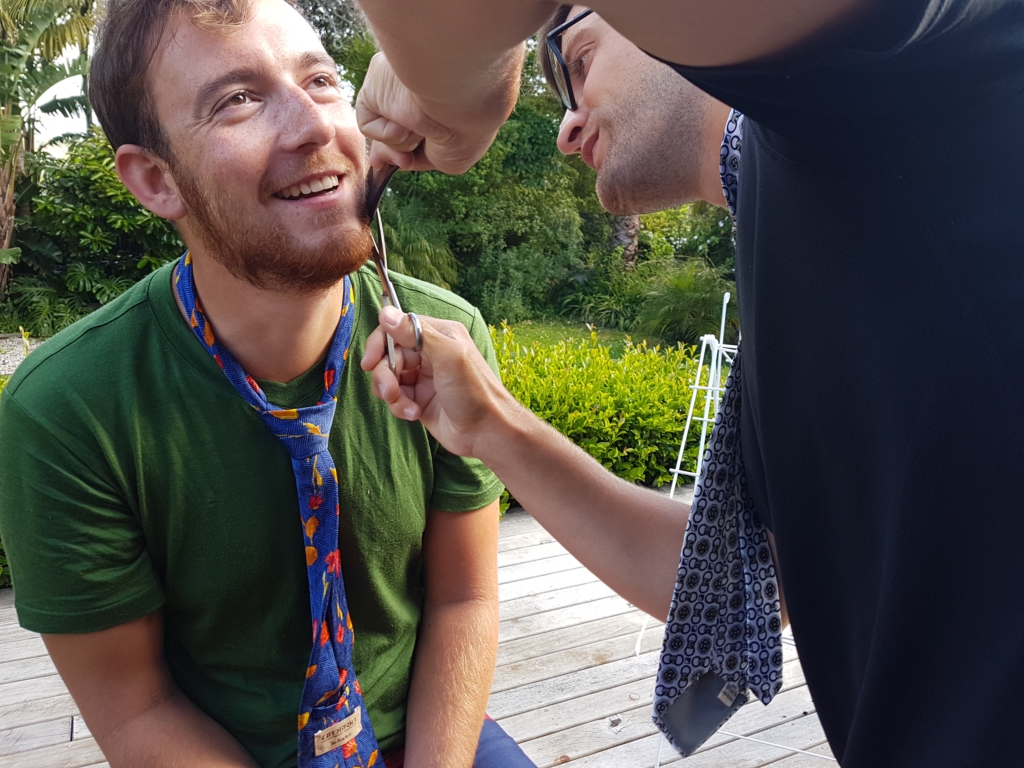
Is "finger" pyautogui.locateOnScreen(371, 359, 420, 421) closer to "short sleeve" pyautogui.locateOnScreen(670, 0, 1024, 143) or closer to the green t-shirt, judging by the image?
the green t-shirt

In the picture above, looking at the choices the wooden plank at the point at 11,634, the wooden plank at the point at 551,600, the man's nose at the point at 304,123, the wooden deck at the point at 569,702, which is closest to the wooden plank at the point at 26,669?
the wooden deck at the point at 569,702

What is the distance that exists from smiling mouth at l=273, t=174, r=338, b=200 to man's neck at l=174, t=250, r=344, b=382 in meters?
0.21

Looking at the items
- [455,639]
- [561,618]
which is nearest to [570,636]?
[561,618]

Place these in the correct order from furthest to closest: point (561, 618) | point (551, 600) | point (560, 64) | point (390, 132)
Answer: point (551, 600), point (561, 618), point (560, 64), point (390, 132)

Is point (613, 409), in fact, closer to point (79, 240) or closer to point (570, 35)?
point (570, 35)

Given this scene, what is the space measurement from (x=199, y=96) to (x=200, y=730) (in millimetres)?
1299

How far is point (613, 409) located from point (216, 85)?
413cm

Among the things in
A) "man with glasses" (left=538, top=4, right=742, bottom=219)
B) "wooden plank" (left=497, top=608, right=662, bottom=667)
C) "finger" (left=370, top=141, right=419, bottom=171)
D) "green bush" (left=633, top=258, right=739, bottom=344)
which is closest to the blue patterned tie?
"finger" (left=370, top=141, right=419, bottom=171)

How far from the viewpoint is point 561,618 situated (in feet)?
13.0

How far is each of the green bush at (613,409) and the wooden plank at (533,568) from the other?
100 centimetres

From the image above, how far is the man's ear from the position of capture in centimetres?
181

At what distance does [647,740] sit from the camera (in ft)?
10.4

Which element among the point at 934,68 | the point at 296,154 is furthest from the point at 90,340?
the point at 934,68

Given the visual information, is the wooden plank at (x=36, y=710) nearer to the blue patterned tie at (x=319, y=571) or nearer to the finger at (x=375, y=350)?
the blue patterned tie at (x=319, y=571)
